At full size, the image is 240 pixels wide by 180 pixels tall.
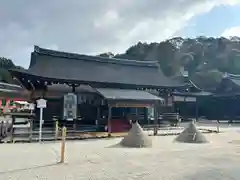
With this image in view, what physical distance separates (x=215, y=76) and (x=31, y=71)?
123ft

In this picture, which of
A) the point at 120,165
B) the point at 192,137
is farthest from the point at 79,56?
the point at 120,165

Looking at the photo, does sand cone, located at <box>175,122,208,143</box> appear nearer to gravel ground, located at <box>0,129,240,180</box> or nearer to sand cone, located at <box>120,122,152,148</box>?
sand cone, located at <box>120,122,152,148</box>

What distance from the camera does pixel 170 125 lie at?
20.9m

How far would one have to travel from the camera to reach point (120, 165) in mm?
7449

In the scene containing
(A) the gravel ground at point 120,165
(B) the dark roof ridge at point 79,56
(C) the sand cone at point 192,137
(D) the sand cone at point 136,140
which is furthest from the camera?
(B) the dark roof ridge at point 79,56

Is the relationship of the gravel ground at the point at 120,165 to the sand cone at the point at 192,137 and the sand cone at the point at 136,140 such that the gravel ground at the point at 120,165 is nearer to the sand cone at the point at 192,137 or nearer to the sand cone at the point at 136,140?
the sand cone at the point at 136,140

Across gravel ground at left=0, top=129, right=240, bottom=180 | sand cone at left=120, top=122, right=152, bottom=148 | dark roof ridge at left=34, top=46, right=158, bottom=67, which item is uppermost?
dark roof ridge at left=34, top=46, right=158, bottom=67

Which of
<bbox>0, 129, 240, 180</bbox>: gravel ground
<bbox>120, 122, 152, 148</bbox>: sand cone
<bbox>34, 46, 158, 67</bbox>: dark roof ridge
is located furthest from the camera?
<bbox>34, 46, 158, 67</bbox>: dark roof ridge

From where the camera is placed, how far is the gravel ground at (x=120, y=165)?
6.24 m

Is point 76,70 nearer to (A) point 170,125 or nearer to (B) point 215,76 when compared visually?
(A) point 170,125

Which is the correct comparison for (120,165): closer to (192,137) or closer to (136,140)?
(136,140)

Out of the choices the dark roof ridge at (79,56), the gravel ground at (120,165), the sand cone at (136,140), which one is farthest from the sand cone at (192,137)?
the dark roof ridge at (79,56)

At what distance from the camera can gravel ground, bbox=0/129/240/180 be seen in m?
6.24

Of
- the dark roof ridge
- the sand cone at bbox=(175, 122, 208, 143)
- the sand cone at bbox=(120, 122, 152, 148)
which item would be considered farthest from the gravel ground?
the dark roof ridge
